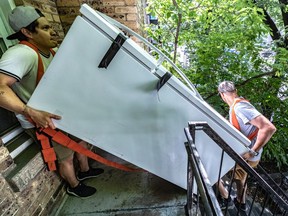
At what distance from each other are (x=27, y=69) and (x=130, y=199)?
1398 mm

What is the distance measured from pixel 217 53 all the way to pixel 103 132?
2212 mm

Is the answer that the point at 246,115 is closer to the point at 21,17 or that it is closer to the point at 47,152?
the point at 47,152

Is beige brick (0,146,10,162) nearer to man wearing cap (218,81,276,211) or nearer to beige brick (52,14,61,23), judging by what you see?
beige brick (52,14,61,23)

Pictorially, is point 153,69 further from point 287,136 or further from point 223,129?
point 287,136

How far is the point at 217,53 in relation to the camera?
2.72 meters

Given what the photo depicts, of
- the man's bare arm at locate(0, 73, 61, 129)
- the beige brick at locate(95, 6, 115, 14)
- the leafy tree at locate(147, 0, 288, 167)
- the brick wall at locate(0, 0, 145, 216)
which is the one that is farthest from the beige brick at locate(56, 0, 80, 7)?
the man's bare arm at locate(0, 73, 61, 129)

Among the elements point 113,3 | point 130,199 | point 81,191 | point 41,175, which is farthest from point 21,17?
point 130,199

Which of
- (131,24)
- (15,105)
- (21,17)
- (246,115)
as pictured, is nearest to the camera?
(15,105)

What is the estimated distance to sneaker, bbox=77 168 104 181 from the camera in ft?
6.54

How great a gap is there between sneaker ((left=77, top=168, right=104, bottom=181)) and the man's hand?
101 cm

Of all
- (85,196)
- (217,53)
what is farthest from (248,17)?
(85,196)

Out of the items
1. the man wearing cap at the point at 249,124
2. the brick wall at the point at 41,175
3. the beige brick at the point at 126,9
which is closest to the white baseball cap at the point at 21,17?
the brick wall at the point at 41,175

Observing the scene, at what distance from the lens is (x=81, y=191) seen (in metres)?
1.79

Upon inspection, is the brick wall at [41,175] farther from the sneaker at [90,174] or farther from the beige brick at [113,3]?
the sneaker at [90,174]
